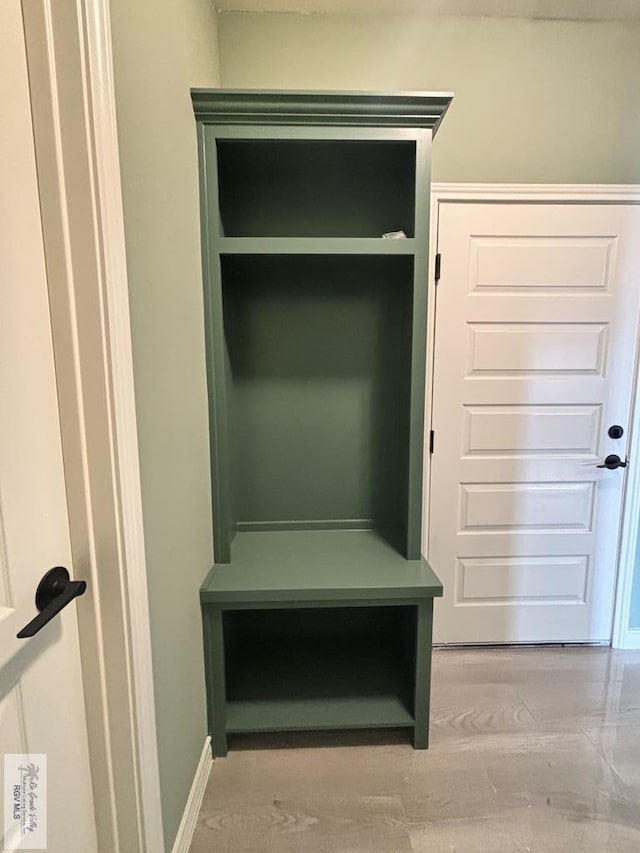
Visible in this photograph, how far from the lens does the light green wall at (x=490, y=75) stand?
2035 millimetres

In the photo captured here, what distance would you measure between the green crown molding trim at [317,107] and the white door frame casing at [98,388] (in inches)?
27.8

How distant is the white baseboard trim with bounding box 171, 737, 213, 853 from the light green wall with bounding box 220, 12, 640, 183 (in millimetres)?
2440

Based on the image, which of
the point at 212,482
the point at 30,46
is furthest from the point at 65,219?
the point at 212,482

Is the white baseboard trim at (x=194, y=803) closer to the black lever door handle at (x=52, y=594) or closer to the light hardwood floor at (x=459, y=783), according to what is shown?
the light hardwood floor at (x=459, y=783)

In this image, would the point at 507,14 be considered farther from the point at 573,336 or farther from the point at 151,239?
the point at 151,239

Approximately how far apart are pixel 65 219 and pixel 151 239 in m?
0.32

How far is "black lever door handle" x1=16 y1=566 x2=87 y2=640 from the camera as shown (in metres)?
0.80

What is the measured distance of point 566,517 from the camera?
7.78 feet

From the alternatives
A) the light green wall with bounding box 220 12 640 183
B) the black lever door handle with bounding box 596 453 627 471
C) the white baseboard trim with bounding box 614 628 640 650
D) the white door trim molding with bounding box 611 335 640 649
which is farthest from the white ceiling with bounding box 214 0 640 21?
the white baseboard trim with bounding box 614 628 640 650

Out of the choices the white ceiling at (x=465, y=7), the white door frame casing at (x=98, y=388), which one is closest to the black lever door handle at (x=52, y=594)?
the white door frame casing at (x=98, y=388)

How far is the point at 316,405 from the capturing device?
2115 millimetres

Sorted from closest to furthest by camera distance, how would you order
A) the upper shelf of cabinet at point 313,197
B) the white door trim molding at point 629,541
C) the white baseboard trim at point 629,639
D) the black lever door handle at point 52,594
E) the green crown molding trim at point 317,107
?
the black lever door handle at point 52,594 < the green crown molding trim at point 317,107 < the upper shelf of cabinet at point 313,197 < the white door trim molding at point 629,541 < the white baseboard trim at point 629,639

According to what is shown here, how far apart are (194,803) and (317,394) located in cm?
148

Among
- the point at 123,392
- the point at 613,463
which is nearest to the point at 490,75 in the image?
the point at 613,463
